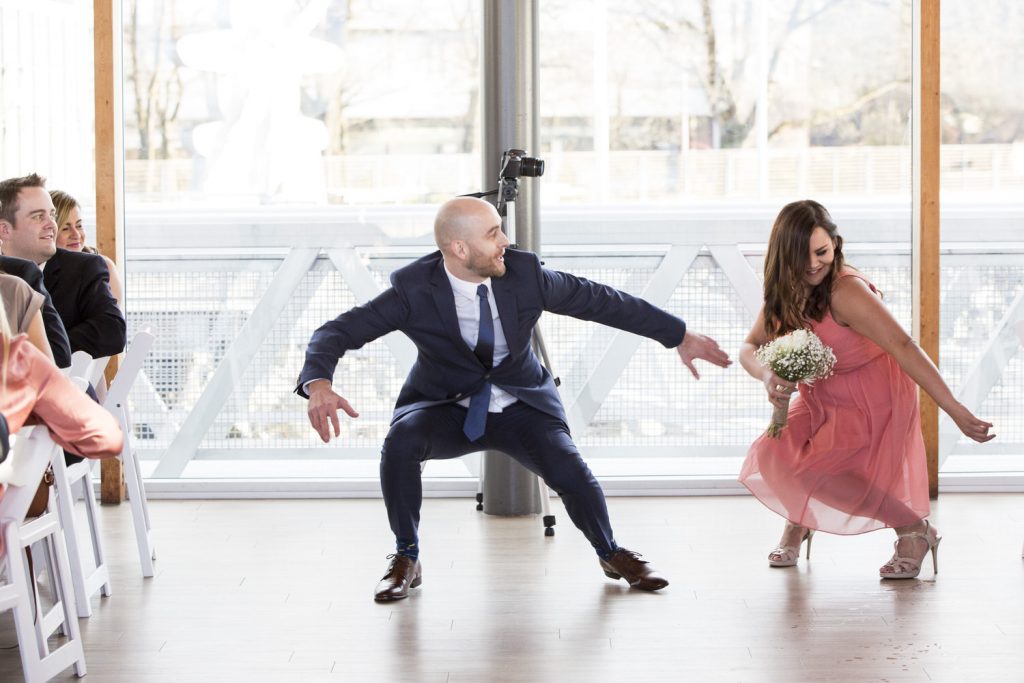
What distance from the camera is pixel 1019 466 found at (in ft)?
17.6

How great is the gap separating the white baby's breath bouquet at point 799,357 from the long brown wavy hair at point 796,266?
0.12 meters

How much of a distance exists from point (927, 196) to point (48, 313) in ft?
11.1

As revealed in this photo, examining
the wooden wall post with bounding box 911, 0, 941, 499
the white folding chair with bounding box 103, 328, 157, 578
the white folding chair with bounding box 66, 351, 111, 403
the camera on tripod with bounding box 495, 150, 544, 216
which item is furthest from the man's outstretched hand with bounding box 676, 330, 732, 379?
the wooden wall post with bounding box 911, 0, 941, 499

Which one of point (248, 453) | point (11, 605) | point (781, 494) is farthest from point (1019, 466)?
point (11, 605)

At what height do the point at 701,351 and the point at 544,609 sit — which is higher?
the point at 701,351

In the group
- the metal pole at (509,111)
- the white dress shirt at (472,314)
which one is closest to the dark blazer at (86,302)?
the white dress shirt at (472,314)

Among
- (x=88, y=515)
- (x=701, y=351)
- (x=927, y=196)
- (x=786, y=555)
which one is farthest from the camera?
(x=927, y=196)

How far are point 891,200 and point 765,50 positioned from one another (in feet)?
2.64

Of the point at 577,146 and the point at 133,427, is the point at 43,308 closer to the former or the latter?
the point at 133,427

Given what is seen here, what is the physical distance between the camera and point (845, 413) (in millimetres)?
3859

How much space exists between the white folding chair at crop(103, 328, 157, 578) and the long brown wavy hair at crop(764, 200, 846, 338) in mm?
1872

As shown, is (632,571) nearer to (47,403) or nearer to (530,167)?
(530,167)

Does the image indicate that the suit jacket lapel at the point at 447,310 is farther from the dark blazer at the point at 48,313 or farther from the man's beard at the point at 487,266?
the dark blazer at the point at 48,313

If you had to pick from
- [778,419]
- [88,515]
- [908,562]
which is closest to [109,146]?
[88,515]
